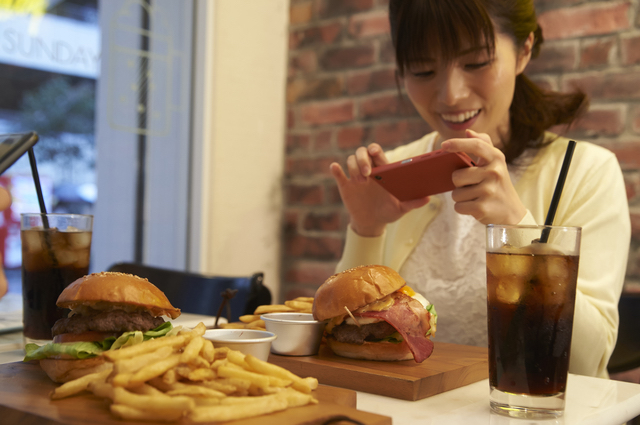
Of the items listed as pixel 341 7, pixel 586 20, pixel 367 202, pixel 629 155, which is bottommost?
pixel 367 202

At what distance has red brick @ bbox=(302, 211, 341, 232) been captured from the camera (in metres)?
2.79

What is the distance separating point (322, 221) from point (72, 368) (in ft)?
6.70

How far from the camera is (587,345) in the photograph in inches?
53.8

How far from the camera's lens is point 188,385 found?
734 millimetres

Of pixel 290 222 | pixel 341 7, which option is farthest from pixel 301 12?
pixel 290 222

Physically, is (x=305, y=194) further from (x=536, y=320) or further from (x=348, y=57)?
(x=536, y=320)

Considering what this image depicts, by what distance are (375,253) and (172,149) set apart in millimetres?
1340

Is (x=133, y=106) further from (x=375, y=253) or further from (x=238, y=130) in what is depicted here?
(x=375, y=253)

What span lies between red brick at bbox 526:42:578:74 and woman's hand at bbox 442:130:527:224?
1085mm

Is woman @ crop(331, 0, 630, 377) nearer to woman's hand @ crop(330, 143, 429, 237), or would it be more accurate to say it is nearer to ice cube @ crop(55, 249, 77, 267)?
woman's hand @ crop(330, 143, 429, 237)

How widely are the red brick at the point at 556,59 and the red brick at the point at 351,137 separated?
30.5 inches

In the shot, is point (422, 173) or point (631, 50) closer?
point (422, 173)

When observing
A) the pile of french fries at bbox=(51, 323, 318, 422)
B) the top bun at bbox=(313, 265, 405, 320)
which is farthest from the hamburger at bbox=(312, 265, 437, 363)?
the pile of french fries at bbox=(51, 323, 318, 422)

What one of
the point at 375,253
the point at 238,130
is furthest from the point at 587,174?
the point at 238,130
